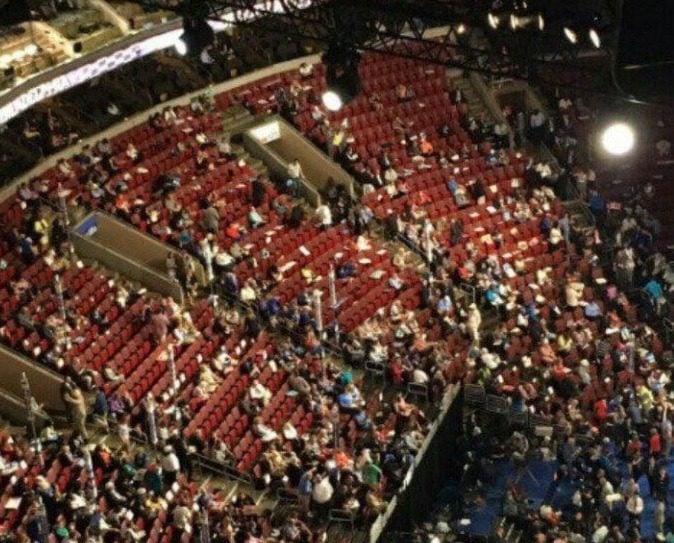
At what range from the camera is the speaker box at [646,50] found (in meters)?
7.91

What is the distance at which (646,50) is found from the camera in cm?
802

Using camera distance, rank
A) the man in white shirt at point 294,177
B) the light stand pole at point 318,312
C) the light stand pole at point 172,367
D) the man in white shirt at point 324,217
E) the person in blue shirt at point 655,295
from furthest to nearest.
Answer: the man in white shirt at point 294,177 → the person in blue shirt at point 655,295 → the man in white shirt at point 324,217 → the light stand pole at point 318,312 → the light stand pole at point 172,367

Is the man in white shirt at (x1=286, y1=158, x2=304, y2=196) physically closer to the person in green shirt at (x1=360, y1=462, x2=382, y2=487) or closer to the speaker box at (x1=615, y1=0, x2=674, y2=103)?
the person in green shirt at (x1=360, y1=462, x2=382, y2=487)

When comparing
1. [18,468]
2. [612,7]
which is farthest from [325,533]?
[612,7]

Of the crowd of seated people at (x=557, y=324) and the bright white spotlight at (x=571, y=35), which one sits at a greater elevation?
the crowd of seated people at (x=557, y=324)

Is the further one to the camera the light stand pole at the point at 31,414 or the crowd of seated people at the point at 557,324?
the crowd of seated people at the point at 557,324

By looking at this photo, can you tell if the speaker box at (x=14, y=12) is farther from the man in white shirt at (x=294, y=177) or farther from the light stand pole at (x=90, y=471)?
the light stand pole at (x=90, y=471)

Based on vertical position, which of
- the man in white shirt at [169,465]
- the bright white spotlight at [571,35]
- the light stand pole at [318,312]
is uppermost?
the light stand pole at [318,312]

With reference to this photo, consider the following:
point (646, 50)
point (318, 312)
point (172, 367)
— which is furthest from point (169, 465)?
point (646, 50)

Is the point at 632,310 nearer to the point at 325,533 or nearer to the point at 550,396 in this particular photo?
the point at 550,396

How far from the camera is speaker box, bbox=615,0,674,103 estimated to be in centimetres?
791

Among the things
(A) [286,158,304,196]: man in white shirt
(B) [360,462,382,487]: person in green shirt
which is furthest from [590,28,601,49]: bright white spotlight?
(A) [286,158,304,196]: man in white shirt

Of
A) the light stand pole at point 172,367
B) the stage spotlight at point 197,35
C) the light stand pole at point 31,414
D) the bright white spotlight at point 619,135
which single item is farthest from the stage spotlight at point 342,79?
the light stand pole at point 172,367

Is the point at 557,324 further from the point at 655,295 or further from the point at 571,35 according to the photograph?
the point at 571,35
